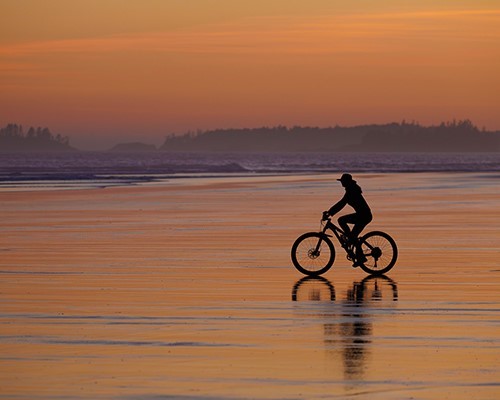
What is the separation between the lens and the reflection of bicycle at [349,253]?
19.6 metres

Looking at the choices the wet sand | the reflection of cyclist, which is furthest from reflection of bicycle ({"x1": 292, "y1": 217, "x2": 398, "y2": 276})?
the wet sand

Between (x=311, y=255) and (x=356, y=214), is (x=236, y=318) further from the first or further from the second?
(x=356, y=214)

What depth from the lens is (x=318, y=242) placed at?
20000 mm

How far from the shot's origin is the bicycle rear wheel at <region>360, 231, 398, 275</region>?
19.7 metres

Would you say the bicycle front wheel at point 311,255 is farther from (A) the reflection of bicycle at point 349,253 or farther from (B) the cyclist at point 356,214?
(B) the cyclist at point 356,214

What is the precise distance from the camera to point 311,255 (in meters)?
19.7

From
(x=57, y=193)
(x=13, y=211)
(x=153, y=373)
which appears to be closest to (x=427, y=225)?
(x=13, y=211)

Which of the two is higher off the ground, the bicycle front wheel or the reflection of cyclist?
the reflection of cyclist

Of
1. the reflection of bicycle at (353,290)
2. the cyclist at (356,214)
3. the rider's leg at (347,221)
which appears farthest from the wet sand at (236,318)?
the rider's leg at (347,221)

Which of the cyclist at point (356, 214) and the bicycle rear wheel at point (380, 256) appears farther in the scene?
the bicycle rear wheel at point (380, 256)

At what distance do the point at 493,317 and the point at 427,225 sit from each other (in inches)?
707

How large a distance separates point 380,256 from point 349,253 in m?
0.52

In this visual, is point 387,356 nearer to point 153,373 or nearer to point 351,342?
point 351,342

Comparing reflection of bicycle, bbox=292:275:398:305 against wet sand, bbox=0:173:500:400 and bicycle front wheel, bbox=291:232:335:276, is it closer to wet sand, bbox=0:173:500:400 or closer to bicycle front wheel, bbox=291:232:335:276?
wet sand, bbox=0:173:500:400
